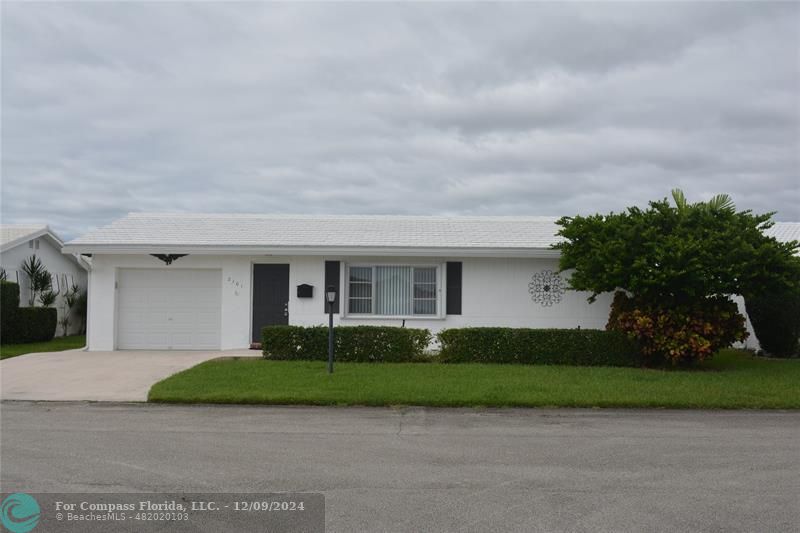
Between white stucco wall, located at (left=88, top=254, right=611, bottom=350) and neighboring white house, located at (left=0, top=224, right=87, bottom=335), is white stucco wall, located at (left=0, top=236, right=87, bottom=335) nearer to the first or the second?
neighboring white house, located at (left=0, top=224, right=87, bottom=335)

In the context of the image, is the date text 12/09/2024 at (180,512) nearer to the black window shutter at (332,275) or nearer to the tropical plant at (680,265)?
the tropical plant at (680,265)

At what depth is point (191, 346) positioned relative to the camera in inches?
719

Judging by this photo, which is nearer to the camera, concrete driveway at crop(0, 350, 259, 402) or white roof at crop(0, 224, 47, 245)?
concrete driveway at crop(0, 350, 259, 402)

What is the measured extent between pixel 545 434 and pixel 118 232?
13.9 metres

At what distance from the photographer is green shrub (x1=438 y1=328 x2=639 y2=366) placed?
15.4 m

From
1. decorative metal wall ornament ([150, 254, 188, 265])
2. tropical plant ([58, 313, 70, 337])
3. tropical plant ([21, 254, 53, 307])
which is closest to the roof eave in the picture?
decorative metal wall ornament ([150, 254, 188, 265])

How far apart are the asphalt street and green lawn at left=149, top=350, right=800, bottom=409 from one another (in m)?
0.40

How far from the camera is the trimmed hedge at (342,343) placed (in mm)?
15477

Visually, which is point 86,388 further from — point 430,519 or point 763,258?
point 763,258

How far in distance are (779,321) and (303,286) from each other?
11.6 meters

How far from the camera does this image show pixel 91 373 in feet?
45.4

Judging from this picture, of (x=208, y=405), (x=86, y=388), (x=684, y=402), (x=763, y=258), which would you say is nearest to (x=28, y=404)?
(x=86, y=388)

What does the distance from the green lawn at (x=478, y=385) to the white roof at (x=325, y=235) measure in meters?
3.45

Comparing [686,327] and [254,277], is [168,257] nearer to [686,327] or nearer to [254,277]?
[254,277]
